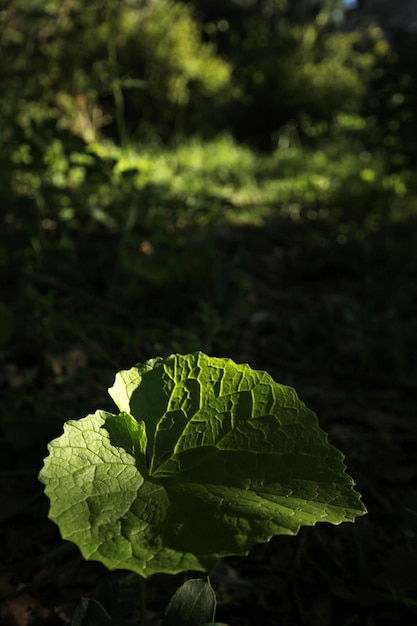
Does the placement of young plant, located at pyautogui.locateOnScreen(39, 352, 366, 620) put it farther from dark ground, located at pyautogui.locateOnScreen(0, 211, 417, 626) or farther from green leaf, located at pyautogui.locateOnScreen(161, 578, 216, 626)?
dark ground, located at pyautogui.locateOnScreen(0, 211, 417, 626)

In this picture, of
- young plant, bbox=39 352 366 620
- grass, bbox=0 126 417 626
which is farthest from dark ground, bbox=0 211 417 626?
young plant, bbox=39 352 366 620

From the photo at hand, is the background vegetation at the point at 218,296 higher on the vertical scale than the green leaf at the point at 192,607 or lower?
higher

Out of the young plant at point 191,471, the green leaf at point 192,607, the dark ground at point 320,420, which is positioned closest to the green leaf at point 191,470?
the young plant at point 191,471

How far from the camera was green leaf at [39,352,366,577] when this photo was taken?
66cm

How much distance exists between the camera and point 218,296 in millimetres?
2217

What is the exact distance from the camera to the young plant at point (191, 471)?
25.8 inches

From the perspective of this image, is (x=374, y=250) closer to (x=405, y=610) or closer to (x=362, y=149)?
(x=405, y=610)

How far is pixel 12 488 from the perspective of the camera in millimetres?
1332

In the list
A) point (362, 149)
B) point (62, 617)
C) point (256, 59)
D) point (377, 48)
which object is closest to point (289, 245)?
point (377, 48)

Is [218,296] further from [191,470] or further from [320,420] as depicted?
[191,470]

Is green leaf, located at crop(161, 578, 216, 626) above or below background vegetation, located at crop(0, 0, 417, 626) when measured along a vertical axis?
below

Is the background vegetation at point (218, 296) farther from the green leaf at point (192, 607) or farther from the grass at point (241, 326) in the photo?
the green leaf at point (192, 607)

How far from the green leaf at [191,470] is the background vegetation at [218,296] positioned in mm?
277

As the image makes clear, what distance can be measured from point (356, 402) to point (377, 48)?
2.39m
